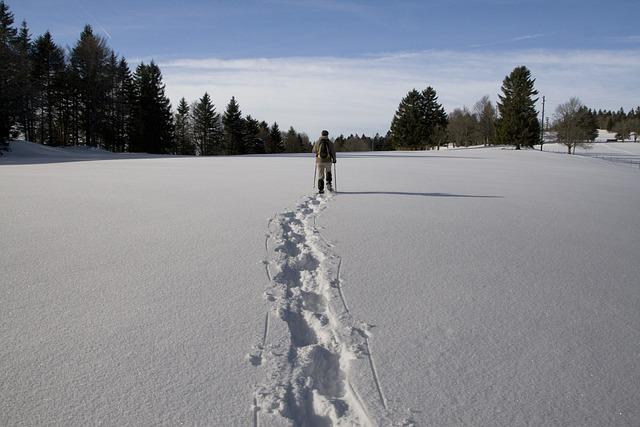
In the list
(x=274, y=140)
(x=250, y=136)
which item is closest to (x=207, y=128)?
(x=250, y=136)

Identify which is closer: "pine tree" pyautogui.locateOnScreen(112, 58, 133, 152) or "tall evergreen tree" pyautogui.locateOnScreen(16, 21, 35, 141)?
"tall evergreen tree" pyautogui.locateOnScreen(16, 21, 35, 141)

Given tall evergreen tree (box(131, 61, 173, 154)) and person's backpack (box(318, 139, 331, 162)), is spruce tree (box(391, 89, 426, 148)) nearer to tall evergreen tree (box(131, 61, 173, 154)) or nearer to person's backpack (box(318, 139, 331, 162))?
tall evergreen tree (box(131, 61, 173, 154))

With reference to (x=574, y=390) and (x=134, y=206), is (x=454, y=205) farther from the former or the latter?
(x=134, y=206)

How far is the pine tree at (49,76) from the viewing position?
37.6m

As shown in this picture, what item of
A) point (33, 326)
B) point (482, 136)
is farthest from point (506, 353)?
point (482, 136)

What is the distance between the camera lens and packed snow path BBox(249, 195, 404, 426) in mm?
2291

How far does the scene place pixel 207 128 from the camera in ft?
183

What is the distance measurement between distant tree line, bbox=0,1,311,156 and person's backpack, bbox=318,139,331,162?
28.0m

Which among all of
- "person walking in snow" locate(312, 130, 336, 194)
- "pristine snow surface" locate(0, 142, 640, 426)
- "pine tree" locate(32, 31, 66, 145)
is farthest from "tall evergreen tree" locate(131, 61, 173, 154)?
"pristine snow surface" locate(0, 142, 640, 426)

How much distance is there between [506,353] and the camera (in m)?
2.83

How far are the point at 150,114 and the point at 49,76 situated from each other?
411 inches

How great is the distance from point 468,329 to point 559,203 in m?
7.43

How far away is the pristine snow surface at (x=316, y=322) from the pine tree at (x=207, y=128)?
5178 centimetres

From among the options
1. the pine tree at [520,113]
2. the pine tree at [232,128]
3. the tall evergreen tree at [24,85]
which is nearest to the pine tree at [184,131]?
the pine tree at [232,128]
